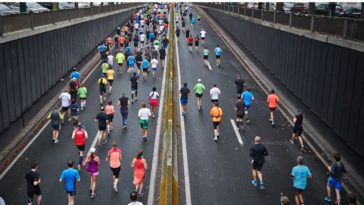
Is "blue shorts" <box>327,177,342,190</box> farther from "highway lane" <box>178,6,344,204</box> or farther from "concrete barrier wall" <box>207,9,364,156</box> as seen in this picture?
"concrete barrier wall" <box>207,9,364,156</box>

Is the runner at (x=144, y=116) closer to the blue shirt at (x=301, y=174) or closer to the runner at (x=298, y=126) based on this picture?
the runner at (x=298, y=126)

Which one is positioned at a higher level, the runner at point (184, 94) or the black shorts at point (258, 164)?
the runner at point (184, 94)

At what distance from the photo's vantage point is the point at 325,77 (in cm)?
1944

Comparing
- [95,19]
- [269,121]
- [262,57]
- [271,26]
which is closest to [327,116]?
[269,121]

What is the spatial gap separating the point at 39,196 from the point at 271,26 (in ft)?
75.3

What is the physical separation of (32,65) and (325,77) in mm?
14528

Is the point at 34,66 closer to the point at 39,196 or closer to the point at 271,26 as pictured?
the point at 39,196

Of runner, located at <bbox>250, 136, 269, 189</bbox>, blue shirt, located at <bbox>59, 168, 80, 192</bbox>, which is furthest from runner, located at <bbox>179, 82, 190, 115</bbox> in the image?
blue shirt, located at <bbox>59, 168, 80, 192</bbox>

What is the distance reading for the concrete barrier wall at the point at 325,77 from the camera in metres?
15.8

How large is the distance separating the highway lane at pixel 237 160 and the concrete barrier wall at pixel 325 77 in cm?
181

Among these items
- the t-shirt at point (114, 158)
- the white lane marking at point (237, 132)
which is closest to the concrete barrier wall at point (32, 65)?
the t-shirt at point (114, 158)

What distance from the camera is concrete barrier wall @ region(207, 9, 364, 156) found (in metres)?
15.8

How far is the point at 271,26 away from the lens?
31547 mm

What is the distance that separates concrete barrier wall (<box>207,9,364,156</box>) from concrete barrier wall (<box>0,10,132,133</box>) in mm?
13685
